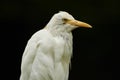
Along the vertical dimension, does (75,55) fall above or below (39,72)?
below

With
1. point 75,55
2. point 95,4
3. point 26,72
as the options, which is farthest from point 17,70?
point 26,72

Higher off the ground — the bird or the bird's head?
the bird's head

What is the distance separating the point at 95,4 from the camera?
142 inches

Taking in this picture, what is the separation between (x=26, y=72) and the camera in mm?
2371

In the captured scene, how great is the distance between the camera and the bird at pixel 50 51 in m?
2.34

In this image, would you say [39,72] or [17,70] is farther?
[17,70]

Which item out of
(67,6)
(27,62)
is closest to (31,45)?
(27,62)

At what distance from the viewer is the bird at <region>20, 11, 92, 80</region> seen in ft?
7.68

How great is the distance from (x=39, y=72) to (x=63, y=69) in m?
0.09

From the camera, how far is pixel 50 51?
235cm

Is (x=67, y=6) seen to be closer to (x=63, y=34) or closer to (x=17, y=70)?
(x=17, y=70)

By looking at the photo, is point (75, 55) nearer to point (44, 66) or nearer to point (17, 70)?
point (17, 70)

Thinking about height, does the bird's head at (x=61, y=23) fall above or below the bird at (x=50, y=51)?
→ above

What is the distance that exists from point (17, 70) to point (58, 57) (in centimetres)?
138
